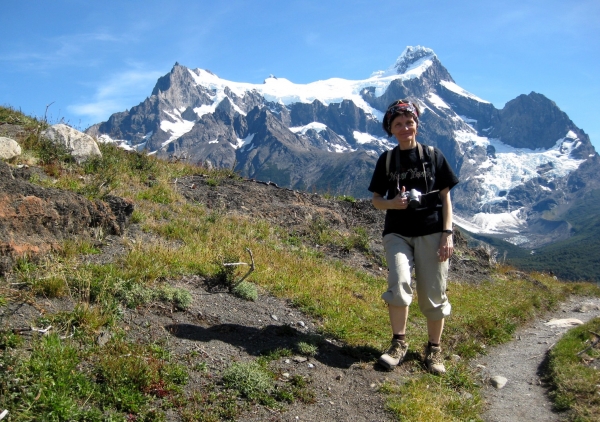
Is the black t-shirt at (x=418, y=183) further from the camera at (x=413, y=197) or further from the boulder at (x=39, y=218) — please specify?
the boulder at (x=39, y=218)

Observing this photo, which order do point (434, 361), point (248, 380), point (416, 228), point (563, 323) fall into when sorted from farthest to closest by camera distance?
point (563, 323), point (434, 361), point (416, 228), point (248, 380)

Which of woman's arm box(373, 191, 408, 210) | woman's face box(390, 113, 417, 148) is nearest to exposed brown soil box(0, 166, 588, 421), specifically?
woman's arm box(373, 191, 408, 210)

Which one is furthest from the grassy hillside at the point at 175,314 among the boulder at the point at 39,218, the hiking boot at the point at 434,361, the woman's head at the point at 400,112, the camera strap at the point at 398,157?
the woman's head at the point at 400,112

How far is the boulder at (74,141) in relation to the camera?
12977mm

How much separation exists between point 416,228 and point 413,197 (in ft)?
1.62

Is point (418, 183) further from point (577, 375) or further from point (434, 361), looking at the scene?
point (577, 375)

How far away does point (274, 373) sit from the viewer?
532cm

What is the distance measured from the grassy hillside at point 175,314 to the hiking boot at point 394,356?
0.72 ft

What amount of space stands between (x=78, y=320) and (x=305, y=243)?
8404mm

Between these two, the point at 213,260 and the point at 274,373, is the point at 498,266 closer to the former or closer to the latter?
the point at 213,260

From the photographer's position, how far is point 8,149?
1098cm

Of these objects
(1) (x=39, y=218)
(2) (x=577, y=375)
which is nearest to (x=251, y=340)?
(1) (x=39, y=218)

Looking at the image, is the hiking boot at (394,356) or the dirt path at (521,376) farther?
the hiking boot at (394,356)

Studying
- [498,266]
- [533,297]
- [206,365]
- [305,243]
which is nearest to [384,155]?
[206,365]
